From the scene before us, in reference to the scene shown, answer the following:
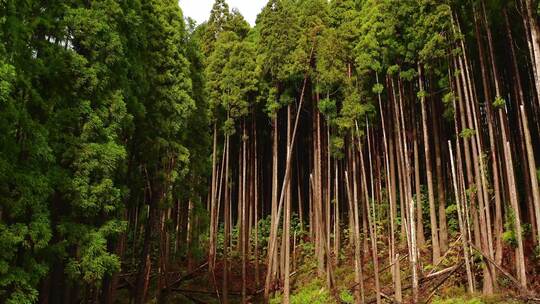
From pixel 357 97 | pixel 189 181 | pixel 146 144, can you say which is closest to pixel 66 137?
pixel 146 144

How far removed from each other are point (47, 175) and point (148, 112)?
3999 millimetres

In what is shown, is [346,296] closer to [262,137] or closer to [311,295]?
[311,295]

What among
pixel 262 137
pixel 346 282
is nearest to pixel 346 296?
pixel 346 282

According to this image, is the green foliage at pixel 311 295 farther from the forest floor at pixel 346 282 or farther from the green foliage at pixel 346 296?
the green foliage at pixel 346 296

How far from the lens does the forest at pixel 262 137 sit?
7.80m

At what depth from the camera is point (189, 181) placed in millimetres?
13750

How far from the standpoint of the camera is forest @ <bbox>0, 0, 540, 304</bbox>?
780cm

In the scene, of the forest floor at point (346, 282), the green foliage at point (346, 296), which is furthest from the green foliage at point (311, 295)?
the green foliage at point (346, 296)

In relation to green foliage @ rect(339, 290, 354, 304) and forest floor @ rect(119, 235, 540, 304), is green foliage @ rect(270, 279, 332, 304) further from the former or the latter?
green foliage @ rect(339, 290, 354, 304)

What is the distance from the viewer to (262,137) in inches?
853

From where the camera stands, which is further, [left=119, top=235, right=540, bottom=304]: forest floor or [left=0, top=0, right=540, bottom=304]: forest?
[left=119, top=235, right=540, bottom=304]: forest floor

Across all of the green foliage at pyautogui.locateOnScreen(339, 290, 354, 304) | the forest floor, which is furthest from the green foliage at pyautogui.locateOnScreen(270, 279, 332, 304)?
the green foliage at pyautogui.locateOnScreen(339, 290, 354, 304)

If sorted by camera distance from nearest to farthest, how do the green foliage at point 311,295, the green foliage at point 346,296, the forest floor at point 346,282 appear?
the forest floor at point 346,282 < the green foliage at point 346,296 < the green foliage at point 311,295

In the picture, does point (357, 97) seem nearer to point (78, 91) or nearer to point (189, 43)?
point (189, 43)
